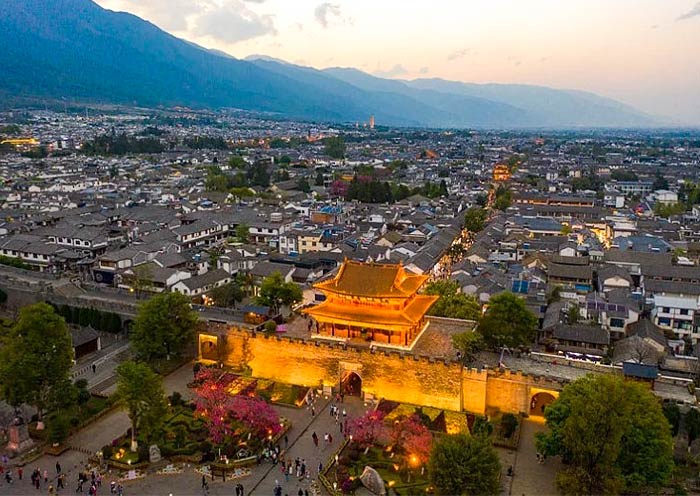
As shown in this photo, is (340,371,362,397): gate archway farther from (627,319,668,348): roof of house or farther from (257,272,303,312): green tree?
(627,319,668,348): roof of house

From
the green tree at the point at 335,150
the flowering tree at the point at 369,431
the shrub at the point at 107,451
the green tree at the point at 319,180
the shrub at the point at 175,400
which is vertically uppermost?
the green tree at the point at 335,150

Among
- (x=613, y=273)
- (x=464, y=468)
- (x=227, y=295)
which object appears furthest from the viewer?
(x=613, y=273)

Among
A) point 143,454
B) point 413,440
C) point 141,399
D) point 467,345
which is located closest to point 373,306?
point 467,345

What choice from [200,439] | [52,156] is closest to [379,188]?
[200,439]

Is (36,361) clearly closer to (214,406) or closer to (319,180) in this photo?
(214,406)

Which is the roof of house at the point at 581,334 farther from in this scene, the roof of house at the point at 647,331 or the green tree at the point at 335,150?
the green tree at the point at 335,150

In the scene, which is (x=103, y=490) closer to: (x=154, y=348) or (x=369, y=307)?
(x=154, y=348)

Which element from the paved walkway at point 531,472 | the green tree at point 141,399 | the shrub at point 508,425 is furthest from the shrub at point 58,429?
the shrub at point 508,425
